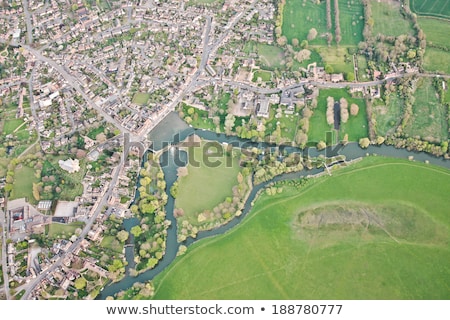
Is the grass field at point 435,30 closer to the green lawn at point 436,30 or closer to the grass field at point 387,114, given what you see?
the green lawn at point 436,30

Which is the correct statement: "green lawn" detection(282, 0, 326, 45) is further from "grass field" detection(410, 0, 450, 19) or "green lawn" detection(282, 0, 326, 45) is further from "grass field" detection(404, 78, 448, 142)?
"grass field" detection(404, 78, 448, 142)

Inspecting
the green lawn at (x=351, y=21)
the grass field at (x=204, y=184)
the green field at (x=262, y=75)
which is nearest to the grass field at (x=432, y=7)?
the green lawn at (x=351, y=21)

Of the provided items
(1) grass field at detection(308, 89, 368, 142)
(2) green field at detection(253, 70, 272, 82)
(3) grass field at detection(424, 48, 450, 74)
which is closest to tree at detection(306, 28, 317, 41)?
(2) green field at detection(253, 70, 272, 82)

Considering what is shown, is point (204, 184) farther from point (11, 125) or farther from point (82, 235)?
point (11, 125)

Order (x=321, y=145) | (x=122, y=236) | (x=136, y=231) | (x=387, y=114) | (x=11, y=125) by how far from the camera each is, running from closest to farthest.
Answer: (x=122, y=236)
(x=136, y=231)
(x=321, y=145)
(x=387, y=114)
(x=11, y=125)

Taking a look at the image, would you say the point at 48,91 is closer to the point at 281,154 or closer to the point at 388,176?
the point at 281,154

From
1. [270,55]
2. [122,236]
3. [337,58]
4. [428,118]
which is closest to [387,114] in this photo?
[428,118]
